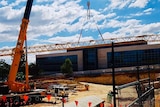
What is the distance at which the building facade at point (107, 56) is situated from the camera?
253 ft

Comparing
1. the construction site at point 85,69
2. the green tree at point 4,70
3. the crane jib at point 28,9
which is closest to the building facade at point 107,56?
the construction site at point 85,69

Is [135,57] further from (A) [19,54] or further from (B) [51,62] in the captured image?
(A) [19,54]

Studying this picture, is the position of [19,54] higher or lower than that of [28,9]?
lower

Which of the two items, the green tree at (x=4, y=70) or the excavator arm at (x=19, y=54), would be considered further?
the green tree at (x=4, y=70)

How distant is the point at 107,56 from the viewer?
8175cm

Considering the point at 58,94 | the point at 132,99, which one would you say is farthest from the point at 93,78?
the point at 132,99

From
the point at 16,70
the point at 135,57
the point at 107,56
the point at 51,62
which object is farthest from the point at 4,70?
the point at 16,70

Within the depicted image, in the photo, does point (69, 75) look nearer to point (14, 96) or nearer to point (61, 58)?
point (61, 58)

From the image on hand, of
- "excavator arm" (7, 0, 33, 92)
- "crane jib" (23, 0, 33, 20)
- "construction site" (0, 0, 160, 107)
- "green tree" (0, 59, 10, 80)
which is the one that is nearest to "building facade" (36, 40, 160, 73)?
"construction site" (0, 0, 160, 107)

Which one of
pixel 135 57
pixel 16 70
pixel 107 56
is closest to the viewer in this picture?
pixel 16 70

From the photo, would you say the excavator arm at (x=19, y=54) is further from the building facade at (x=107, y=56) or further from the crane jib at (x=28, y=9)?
the building facade at (x=107, y=56)

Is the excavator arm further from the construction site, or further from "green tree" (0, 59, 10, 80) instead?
"green tree" (0, 59, 10, 80)

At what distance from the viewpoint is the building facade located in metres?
77.2

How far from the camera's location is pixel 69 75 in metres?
74.6
